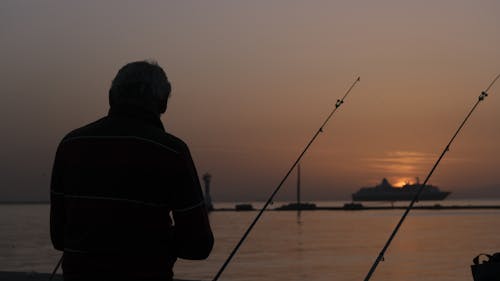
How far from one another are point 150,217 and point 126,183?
4.9 inches

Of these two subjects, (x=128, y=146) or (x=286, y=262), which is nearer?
(x=128, y=146)

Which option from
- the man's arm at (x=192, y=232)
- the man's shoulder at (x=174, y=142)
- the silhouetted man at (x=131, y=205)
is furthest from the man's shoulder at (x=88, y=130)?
the man's arm at (x=192, y=232)

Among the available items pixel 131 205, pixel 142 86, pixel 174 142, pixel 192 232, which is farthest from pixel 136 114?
pixel 192 232

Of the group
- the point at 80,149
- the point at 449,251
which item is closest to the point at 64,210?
the point at 80,149

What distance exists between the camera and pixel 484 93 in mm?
6492

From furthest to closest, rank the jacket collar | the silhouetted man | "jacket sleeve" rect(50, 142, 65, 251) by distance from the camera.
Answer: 1. "jacket sleeve" rect(50, 142, 65, 251)
2. the jacket collar
3. the silhouetted man

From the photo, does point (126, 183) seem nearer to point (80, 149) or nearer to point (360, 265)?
point (80, 149)

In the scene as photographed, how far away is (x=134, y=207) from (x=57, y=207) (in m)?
0.38

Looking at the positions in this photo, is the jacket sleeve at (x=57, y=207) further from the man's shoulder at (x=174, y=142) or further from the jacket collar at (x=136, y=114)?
the man's shoulder at (x=174, y=142)

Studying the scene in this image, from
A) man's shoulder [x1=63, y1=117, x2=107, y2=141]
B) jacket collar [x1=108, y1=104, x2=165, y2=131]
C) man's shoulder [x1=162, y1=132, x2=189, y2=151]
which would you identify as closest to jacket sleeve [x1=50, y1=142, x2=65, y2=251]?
man's shoulder [x1=63, y1=117, x2=107, y2=141]

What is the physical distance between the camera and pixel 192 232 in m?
2.66

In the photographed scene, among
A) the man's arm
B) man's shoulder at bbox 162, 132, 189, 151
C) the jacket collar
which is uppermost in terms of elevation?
the jacket collar

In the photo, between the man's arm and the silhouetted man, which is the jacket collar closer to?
the silhouetted man

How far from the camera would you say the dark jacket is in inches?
103
